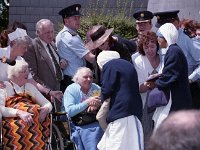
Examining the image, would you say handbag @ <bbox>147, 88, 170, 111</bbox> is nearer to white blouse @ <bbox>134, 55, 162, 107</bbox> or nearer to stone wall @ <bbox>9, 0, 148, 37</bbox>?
white blouse @ <bbox>134, 55, 162, 107</bbox>

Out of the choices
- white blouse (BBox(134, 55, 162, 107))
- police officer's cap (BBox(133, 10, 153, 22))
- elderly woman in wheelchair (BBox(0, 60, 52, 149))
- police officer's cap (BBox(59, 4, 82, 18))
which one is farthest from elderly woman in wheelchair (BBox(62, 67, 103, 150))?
police officer's cap (BBox(133, 10, 153, 22))

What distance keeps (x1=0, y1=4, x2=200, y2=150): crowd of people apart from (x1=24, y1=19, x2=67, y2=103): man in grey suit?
1 cm

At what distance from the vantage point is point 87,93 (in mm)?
6094

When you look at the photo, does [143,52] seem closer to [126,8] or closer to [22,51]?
[22,51]

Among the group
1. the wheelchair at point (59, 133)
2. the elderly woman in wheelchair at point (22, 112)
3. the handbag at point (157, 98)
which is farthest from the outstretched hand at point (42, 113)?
the handbag at point (157, 98)

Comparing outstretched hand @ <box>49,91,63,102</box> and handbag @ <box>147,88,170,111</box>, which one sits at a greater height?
handbag @ <box>147,88,170,111</box>

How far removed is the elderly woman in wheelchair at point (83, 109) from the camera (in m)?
5.88

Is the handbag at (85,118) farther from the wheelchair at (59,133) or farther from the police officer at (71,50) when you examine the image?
the police officer at (71,50)

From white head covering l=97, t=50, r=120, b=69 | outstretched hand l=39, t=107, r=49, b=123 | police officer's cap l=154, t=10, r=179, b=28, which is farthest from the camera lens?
police officer's cap l=154, t=10, r=179, b=28

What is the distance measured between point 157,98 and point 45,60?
167cm

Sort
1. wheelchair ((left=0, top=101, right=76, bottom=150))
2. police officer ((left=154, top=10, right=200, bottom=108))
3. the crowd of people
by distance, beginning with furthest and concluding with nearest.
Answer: police officer ((left=154, top=10, right=200, bottom=108)) → wheelchair ((left=0, top=101, right=76, bottom=150)) → the crowd of people

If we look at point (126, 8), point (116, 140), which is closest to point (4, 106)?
point (116, 140)

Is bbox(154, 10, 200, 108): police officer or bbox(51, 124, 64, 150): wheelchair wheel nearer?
bbox(51, 124, 64, 150): wheelchair wheel

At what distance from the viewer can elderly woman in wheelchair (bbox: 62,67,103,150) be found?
5.88 meters
